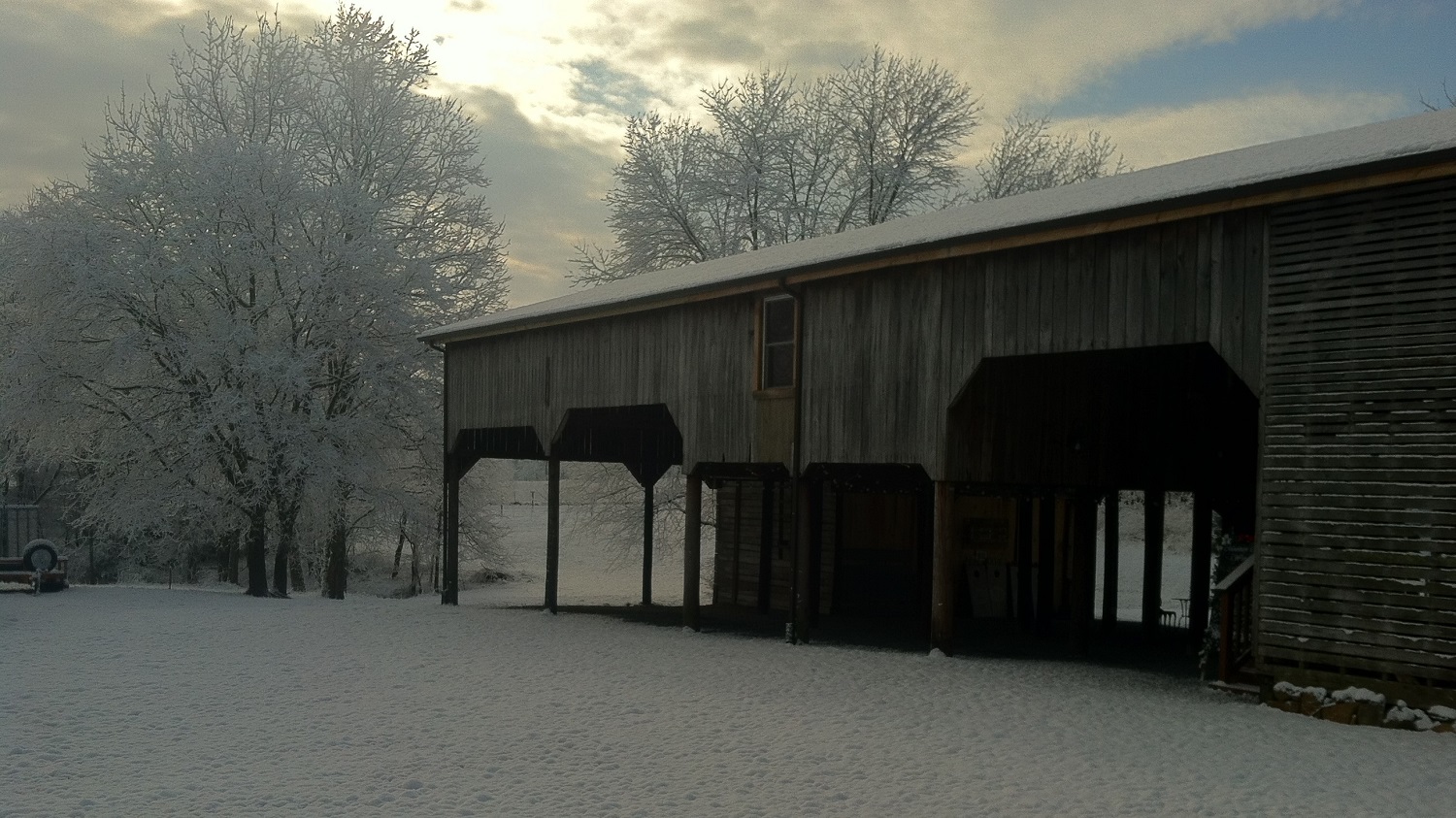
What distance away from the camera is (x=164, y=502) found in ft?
85.3

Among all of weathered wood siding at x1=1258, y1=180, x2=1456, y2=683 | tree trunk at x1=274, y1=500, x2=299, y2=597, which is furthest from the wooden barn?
tree trunk at x1=274, y1=500, x2=299, y2=597

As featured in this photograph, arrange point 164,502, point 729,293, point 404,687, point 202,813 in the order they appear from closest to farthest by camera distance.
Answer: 1. point 202,813
2. point 404,687
3. point 729,293
4. point 164,502

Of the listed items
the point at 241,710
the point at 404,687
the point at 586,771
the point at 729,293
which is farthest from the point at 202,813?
the point at 729,293

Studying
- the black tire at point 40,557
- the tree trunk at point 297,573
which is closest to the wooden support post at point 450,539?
the black tire at point 40,557

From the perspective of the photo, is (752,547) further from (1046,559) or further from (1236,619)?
(1236,619)

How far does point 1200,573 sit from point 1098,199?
10.6 metres

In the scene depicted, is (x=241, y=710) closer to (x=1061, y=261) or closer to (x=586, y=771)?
(x=586, y=771)

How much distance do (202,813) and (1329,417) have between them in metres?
10.2

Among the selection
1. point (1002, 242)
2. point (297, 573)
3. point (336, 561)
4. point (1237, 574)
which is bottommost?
point (297, 573)

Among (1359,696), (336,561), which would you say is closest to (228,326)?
(336,561)

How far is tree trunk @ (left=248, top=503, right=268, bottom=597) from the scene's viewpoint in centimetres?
2677

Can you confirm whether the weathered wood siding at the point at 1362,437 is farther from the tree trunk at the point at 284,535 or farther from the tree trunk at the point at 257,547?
the tree trunk at the point at 257,547

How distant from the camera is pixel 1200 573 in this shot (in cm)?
2164

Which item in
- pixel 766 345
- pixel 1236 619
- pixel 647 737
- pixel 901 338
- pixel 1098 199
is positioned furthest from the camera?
pixel 766 345
